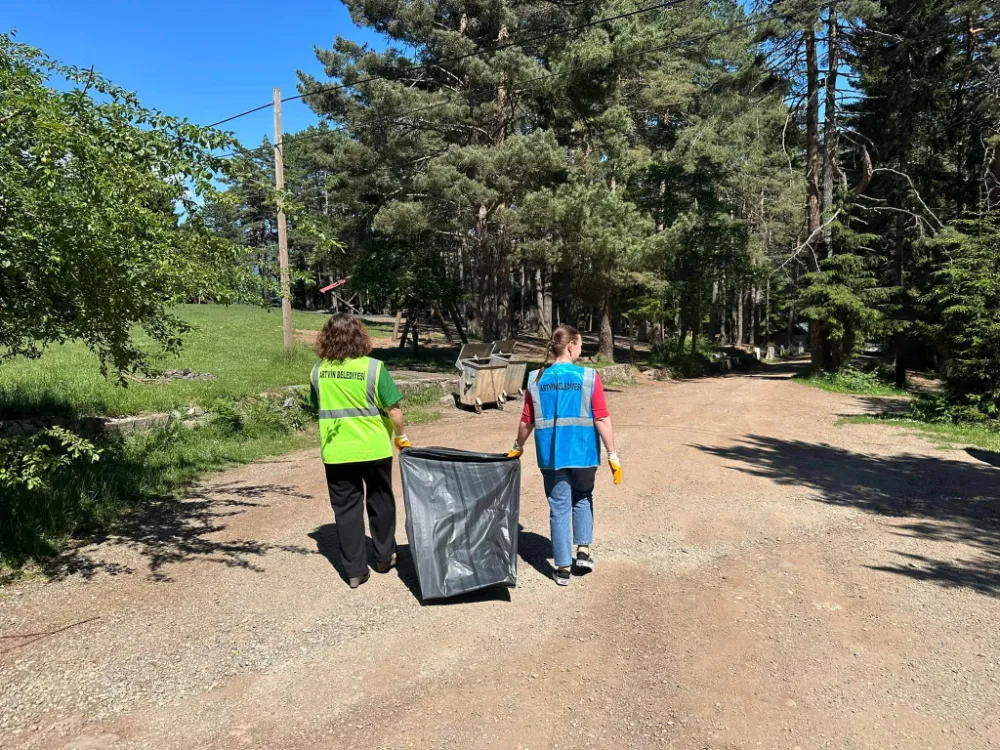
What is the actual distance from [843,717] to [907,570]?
2.14m

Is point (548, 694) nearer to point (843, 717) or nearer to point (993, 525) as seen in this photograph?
point (843, 717)

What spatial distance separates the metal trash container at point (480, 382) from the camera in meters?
12.7

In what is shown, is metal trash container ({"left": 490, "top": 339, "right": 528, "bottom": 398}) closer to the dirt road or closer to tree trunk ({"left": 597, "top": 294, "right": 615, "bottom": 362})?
the dirt road

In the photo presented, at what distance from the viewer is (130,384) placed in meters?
10.2

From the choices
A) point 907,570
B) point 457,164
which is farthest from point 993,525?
point 457,164

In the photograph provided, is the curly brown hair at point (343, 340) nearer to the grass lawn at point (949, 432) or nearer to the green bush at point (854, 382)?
the grass lawn at point (949, 432)

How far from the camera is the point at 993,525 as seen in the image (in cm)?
569

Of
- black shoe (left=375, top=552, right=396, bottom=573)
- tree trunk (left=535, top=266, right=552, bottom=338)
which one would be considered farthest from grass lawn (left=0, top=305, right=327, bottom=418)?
tree trunk (left=535, top=266, right=552, bottom=338)

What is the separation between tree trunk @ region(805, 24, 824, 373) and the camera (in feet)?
64.8

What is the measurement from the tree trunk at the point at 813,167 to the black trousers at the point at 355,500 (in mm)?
18898

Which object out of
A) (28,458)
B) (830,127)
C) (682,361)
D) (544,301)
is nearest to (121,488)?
(28,458)

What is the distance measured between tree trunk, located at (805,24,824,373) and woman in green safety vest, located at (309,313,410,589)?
61.9 ft

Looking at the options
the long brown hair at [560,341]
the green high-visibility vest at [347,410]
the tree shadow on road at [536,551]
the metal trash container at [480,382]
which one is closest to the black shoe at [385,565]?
the green high-visibility vest at [347,410]

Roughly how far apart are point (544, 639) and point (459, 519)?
33.8 inches
